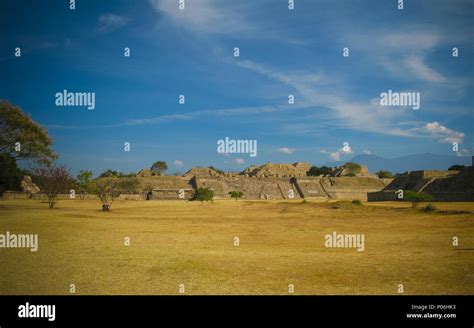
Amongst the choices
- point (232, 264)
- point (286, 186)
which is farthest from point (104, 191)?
point (286, 186)

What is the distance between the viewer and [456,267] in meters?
11.4

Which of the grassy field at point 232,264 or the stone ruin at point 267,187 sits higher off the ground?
the stone ruin at point 267,187

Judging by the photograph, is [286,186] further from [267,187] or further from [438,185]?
[438,185]

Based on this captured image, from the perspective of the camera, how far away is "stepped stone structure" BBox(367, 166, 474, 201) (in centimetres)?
4916

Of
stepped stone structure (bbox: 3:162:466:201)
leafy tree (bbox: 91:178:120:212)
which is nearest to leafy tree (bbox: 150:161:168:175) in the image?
stepped stone structure (bbox: 3:162:466:201)

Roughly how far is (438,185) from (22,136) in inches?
2148

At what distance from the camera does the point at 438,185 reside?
179 ft

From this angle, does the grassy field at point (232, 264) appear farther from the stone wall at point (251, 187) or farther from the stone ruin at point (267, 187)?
the stone wall at point (251, 187)

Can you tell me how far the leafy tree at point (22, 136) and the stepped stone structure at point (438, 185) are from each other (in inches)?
1929

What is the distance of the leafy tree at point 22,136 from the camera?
32.2 metres

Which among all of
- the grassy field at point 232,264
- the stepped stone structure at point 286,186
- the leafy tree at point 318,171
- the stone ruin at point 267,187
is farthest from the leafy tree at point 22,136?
the leafy tree at point 318,171

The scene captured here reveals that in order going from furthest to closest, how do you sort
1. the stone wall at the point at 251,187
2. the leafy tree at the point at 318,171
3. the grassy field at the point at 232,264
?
the leafy tree at the point at 318,171, the stone wall at the point at 251,187, the grassy field at the point at 232,264
